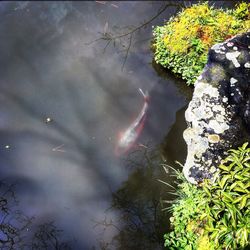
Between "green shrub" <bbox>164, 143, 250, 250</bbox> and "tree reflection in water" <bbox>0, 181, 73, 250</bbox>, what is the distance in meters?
1.85

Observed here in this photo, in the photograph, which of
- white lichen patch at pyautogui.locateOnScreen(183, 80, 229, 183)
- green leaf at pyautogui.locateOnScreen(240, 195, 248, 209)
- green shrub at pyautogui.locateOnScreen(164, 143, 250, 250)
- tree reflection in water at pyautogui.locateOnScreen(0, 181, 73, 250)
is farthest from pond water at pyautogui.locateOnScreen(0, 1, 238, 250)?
green leaf at pyautogui.locateOnScreen(240, 195, 248, 209)

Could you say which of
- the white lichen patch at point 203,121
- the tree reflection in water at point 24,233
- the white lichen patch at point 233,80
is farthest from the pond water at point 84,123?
the white lichen patch at point 233,80

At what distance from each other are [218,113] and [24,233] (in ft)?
12.5

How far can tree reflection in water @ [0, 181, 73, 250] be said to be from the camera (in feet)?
19.7

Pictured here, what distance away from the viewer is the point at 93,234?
6086mm

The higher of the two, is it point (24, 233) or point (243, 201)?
point (243, 201)

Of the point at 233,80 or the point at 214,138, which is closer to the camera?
the point at 214,138

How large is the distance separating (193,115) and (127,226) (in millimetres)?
2175

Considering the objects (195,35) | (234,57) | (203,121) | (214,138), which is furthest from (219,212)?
(195,35)

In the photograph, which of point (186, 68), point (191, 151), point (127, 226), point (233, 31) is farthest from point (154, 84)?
point (127, 226)

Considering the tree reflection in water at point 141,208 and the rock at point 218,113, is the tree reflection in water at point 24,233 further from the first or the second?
the rock at point 218,113

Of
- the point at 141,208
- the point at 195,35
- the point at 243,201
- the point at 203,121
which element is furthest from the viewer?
the point at 195,35

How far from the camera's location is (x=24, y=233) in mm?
6133

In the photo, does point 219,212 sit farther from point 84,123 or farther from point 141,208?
point 84,123
